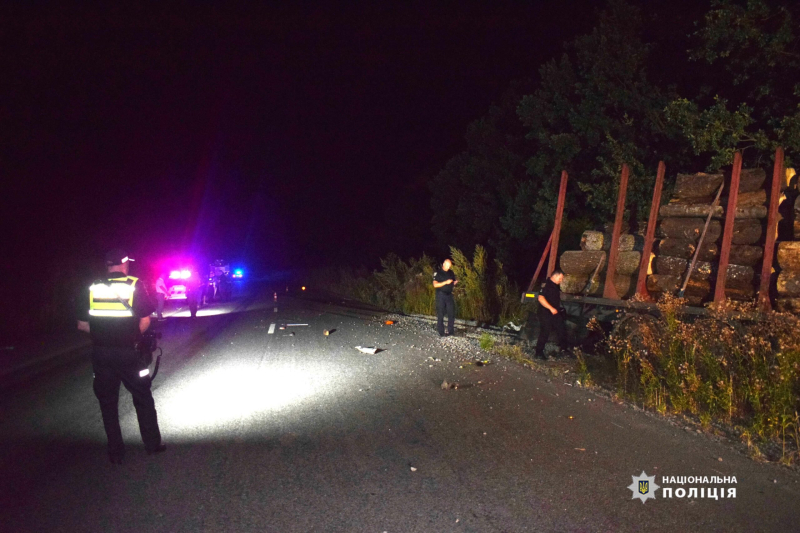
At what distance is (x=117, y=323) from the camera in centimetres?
567

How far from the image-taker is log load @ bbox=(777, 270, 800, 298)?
278 inches

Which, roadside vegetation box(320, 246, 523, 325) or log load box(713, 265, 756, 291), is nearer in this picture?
log load box(713, 265, 756, 291)

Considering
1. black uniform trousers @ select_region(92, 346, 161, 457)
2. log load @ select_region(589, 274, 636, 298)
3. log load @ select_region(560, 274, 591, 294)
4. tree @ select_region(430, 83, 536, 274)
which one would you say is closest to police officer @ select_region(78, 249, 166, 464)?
black uniform trousers @ select_region(92, 346, 161, 457)

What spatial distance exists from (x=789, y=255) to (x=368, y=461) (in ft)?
18.9

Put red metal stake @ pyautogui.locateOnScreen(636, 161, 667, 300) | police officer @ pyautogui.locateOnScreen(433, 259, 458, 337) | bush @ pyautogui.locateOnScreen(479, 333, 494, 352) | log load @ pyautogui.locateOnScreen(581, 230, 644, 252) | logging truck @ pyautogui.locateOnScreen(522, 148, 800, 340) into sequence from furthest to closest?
police officer @ pyautogui.locateOnScreen(433, 259, 458, 337) → bush @ pyautogui.locateOnScreen(479, 333, 494, 352) → log load @ pyautogui.locateOnScreen(581, 230, 644, 252) → red metal stake @ pyautogui.locateOnScreen(636, 161, 667, 300) → logging truck @ pyautogui.locateOnScreen(522, 148, 800, 340)

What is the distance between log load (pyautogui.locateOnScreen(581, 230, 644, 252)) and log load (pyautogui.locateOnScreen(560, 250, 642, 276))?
0.44 feet

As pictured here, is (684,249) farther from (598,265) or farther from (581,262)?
(581,262)

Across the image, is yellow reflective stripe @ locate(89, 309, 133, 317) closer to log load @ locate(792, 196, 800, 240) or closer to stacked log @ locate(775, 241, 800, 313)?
stacked log @ locate(775, 241, 800, 313)

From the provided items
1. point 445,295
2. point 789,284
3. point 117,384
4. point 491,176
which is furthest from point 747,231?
point 491,176

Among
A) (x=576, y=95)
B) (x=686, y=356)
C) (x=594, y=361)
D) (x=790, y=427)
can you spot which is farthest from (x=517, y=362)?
(x=576, y=95)

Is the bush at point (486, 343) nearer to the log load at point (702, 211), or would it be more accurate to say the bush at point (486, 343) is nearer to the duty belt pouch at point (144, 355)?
the log load at point (702, 211)

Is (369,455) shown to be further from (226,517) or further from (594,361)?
(594,361)

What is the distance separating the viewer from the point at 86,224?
2970cm

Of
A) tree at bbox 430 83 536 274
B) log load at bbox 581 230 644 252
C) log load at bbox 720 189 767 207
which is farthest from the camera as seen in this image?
tree at bbox 430 83 536 274
